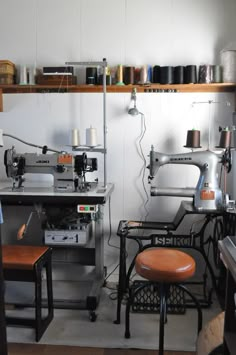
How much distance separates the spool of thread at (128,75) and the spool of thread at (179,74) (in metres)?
0.34

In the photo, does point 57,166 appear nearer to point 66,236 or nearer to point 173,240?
point 66,236

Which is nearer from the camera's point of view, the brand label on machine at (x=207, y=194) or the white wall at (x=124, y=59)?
the brand label on machine at (x=207, y=194)

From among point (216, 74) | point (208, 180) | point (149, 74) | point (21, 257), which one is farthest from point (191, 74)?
point (21, 257)

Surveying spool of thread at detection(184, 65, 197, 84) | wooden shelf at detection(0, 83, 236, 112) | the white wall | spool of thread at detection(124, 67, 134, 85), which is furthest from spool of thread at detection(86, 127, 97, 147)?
spool of thread at detection(184, 65, 197, 84)

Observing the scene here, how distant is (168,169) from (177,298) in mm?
1038

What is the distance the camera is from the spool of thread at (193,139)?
2773mm

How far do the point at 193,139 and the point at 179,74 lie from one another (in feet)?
1.77

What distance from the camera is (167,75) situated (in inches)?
113

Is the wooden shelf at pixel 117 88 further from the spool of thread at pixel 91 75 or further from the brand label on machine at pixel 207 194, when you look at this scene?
the brand label on machine at pixel 207 194

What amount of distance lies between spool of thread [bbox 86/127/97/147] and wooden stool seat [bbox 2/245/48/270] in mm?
951

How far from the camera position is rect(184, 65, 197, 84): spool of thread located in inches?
112

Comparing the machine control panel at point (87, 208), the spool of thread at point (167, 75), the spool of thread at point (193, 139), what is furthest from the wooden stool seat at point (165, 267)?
the spool of thread at point (167, 75)

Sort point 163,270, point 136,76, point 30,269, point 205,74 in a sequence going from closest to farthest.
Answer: point 163,270 < point 30,269 < point 205,74 < point 136,76

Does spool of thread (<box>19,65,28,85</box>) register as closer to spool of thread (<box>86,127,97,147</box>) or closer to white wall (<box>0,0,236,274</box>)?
white wall (<box>0,0,236,274</box>)
